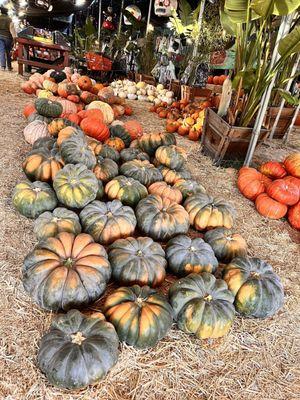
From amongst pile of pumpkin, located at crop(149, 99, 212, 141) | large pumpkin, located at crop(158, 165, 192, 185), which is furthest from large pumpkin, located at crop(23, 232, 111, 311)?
pile of pumpkin, located at crop(149, 99, 212, 141)

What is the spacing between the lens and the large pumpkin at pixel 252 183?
397cm

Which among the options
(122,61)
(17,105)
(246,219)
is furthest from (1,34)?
(246,219)

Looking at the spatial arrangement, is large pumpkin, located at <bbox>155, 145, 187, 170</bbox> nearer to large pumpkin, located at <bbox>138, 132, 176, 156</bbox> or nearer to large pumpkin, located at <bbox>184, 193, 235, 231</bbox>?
large pumpkin, located at <bbox>138, 132, 176, 156</bbox>

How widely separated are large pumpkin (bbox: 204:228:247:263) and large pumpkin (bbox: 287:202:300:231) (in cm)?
120

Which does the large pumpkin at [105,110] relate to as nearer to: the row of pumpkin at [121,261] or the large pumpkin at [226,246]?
the row of pumpkin at [121,261]

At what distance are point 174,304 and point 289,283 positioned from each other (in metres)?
1.28

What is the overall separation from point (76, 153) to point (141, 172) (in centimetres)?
74

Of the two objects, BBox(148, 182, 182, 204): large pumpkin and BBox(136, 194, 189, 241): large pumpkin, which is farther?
BBox(148, 182, 182, 204): large pumpkin

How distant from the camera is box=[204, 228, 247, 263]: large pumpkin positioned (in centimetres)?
272

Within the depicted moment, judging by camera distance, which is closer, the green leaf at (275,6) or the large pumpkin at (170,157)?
the green leaf at (275,6)

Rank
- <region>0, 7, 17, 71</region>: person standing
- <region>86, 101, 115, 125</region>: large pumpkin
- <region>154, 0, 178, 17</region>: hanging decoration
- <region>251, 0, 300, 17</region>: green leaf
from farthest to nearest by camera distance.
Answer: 1. <region>0, 7, 17, 71</region>: person standing
2. <region>154, 0, 178, 17</region>: hanging decoration
3. <region>86, 101, 115, 125</region>: large pumpkin
4. <region>251, 0, 300, 17</region>: green leaf

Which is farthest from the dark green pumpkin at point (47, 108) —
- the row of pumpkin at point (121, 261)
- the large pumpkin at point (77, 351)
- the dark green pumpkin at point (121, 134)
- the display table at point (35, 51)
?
the display table at point (35, 51)

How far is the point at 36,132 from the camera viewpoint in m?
4.31

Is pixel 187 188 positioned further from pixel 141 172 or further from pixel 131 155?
pixel 131 155
